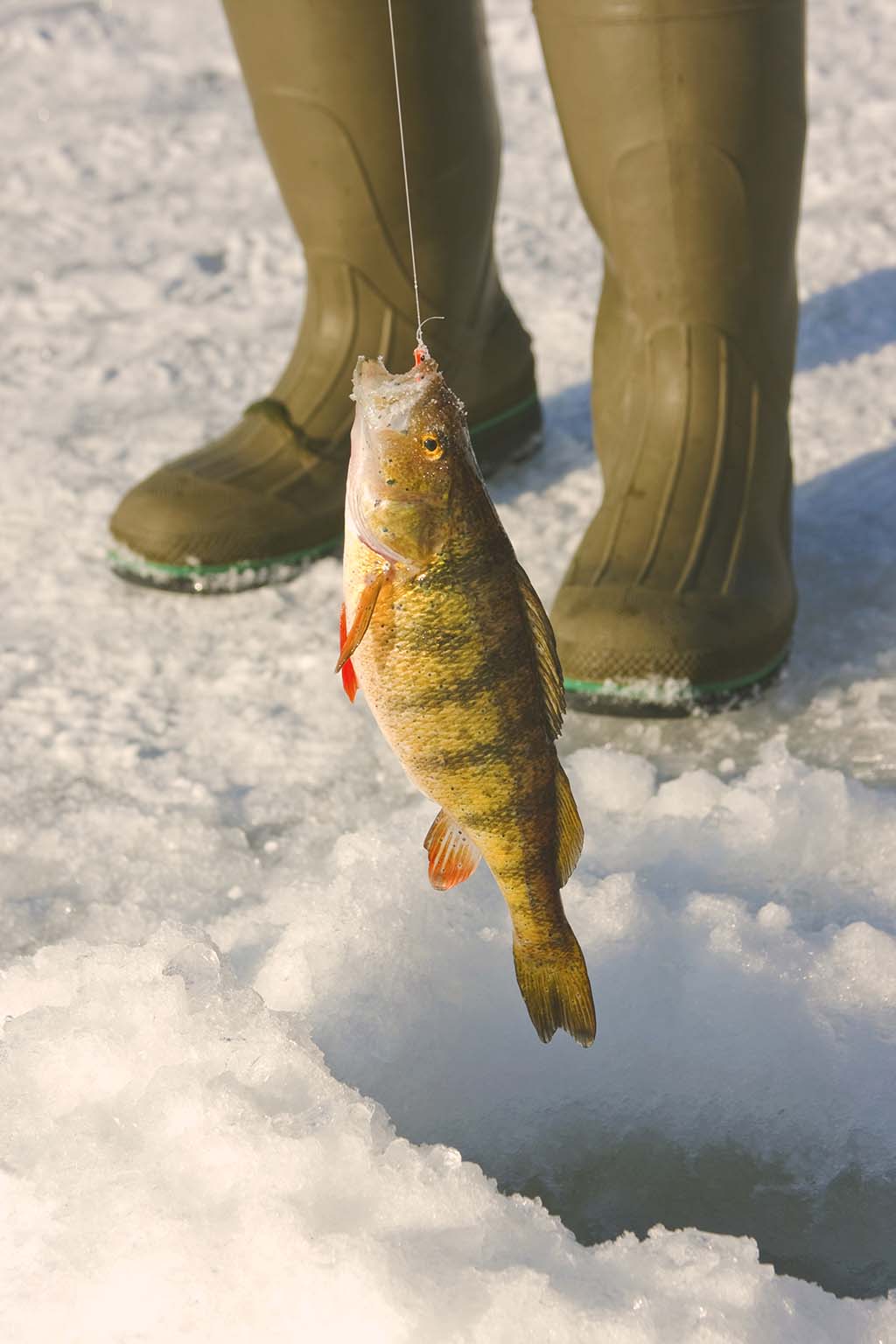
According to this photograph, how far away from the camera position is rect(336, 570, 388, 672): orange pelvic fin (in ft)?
4.18

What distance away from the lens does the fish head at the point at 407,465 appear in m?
1.32

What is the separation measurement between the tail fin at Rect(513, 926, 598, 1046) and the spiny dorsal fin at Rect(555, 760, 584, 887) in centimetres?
6

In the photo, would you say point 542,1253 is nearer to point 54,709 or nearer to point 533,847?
point 533,847

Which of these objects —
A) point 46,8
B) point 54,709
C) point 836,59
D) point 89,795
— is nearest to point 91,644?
point 54,709

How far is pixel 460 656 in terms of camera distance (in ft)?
4.36

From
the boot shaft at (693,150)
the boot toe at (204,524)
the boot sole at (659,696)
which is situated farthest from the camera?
the boot toe at (204,524)

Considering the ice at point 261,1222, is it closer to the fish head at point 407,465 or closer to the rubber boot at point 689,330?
the fish head at point 407,465

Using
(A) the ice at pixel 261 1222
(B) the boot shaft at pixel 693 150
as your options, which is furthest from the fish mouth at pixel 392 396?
(B) the boot shaft at pixel 693 150

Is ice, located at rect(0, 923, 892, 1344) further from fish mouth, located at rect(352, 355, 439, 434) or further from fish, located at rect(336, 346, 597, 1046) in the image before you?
fish mouth, located at rect(352, 355, 439, 434)

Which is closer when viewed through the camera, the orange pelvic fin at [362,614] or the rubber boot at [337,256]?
the orange pelvic fin at [362,614]

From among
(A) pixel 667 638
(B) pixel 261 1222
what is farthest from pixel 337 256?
(B) pixel 261 1222

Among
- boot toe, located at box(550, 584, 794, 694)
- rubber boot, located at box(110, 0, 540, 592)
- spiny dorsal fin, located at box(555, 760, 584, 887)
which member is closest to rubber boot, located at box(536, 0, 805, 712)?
boot toe, located at box(550, 584, 794, 694)

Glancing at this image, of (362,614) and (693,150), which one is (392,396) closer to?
(362,614)

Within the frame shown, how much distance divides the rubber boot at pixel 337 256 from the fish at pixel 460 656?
1507mm
